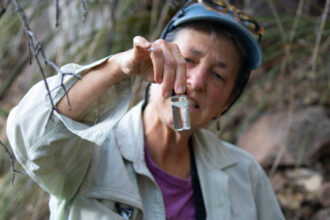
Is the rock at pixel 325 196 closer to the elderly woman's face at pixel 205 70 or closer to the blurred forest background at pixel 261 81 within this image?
the blurred forest background at pixel 261 81

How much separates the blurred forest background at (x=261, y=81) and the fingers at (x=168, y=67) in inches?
32.0

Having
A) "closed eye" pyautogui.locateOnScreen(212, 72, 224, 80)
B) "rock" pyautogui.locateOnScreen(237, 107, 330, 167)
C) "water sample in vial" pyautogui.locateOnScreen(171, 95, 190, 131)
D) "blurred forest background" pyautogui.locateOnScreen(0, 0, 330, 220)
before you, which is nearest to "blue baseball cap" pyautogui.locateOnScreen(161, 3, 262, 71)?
"closed eye" pyautogui.locateOnScreen(212, 72, 224, 80)

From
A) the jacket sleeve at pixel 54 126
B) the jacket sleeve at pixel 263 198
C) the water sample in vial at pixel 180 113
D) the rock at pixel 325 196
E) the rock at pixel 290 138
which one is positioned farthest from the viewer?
the rock at pixel 290 138

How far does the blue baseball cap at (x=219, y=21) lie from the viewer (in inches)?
50.6

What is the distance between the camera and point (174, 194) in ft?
4.16

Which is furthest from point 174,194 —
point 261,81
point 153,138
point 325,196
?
point 325,196

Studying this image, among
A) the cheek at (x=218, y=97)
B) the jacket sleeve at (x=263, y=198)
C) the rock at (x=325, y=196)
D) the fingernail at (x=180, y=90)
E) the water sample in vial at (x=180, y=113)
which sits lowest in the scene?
the rock at (x=325, y=196)

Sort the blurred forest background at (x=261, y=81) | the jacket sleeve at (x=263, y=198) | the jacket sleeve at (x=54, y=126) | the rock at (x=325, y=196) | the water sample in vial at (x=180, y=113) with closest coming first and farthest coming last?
the water sample in vial at (x=180, y=113)
the jacket sleeve at (x=54, y=126)
the jacket sleeve at (x=263, y=198)
the blurred forest background at (x=261, y=81)
the rock at (x=325, y=196)

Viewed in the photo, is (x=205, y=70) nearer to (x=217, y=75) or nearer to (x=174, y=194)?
(x=217, y=75)

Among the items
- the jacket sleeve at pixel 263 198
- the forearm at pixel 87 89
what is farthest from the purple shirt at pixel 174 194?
the forearm at pixel 87 89

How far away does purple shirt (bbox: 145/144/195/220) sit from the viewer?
1234 mm

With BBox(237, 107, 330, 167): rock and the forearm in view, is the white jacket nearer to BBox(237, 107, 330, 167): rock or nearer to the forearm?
the forearm

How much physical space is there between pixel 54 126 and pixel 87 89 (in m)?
0.11

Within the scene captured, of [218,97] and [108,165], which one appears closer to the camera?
[108,165]
